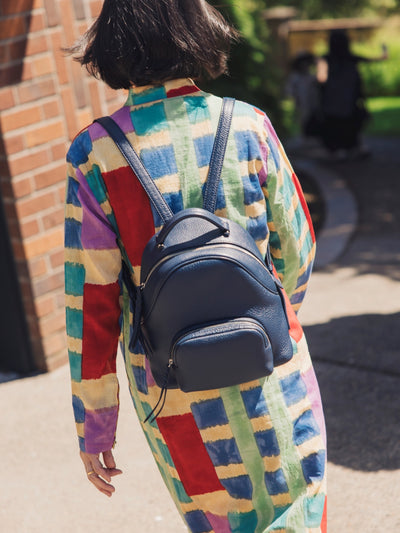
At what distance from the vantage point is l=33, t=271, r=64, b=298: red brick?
4.22 m

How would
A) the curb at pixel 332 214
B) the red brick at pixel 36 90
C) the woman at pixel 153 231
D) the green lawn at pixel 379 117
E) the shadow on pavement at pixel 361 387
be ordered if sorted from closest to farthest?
the woman at pixel 153 231 → the shadow on pavement at pixel 361 387 → the red brick at pixel 36 90 → the curb at pixel 332 214 → the green lawn at pixel 379 117

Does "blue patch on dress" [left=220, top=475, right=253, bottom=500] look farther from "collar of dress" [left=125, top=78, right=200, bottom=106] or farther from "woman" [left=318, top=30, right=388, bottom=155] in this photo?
"woman" [left=318, top=30, right=388, bottom=155]

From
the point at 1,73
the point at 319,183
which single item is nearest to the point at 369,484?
the point at 1,73

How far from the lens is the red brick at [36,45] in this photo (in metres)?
4.07

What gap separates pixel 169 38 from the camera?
68.6 inches

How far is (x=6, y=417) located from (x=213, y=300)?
2629 mm

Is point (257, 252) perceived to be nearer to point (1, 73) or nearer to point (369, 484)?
point (369, 484)

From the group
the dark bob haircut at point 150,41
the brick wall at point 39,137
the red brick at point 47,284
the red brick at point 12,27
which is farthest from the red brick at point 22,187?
the dark bob haircut at point 150,41

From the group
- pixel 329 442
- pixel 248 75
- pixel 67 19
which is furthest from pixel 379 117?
pixel 329 442

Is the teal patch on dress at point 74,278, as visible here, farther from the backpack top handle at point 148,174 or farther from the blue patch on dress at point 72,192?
the backpack top handle at point 148,174

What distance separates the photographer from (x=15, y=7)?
3994mm

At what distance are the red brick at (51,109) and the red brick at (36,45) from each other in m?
0.28

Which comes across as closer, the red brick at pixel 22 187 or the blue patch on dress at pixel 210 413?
the blue patch on dress at pixel 210 413

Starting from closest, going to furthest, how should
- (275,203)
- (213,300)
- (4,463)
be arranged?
1. (213,300)
2. (275,203)
3. (4,463)
